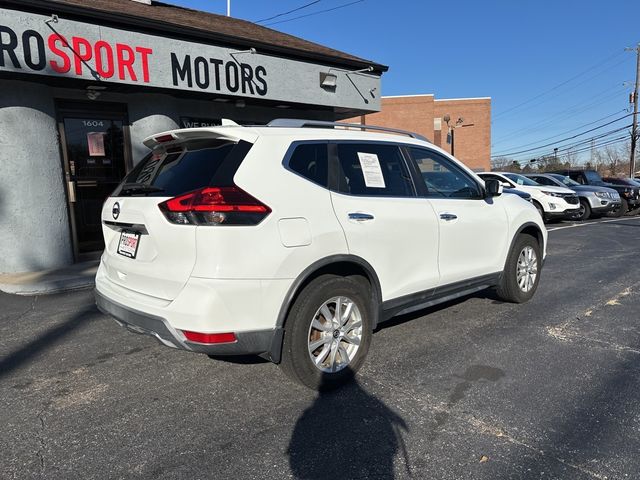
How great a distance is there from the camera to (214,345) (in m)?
2.79

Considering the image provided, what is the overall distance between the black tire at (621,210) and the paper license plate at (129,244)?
17035mm

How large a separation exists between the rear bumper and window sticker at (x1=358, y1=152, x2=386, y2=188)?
54.1 inches

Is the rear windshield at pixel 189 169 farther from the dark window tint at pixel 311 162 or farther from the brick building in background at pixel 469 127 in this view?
the brick building in background at pixel 469 127

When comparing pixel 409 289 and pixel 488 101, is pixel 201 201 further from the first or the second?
pixel 488 101

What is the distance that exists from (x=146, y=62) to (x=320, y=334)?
20.5 feet

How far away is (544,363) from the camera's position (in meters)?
3.72

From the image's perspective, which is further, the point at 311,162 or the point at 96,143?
the point at 96,143

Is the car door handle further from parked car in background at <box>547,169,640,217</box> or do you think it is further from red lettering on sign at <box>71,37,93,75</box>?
parked car in background at <box>547,169,640,217</box>

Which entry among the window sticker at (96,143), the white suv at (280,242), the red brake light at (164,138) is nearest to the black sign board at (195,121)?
the window sticker at (96,143)

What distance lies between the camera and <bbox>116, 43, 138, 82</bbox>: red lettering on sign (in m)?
7.24

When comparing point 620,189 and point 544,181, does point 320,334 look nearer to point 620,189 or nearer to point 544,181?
point 544,181

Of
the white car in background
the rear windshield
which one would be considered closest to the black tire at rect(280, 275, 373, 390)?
the rear windshield

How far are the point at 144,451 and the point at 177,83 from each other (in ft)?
22.1

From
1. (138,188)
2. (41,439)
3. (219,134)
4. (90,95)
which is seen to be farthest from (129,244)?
(90,95)
